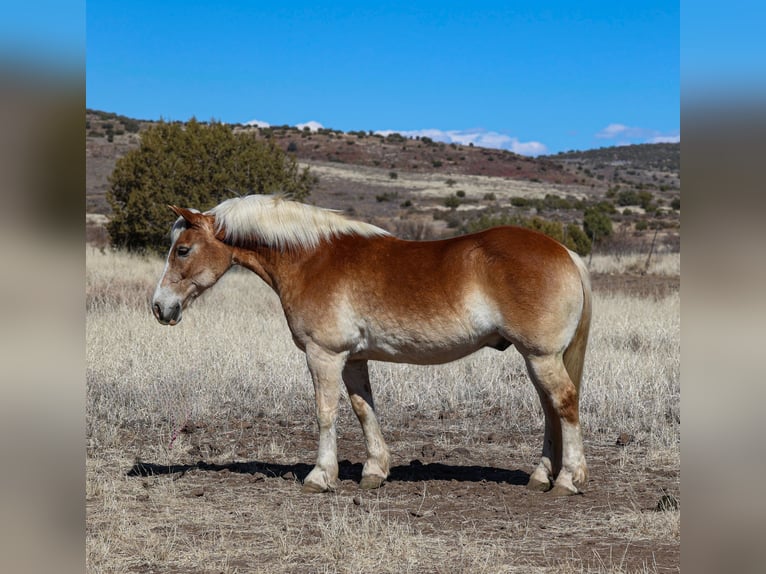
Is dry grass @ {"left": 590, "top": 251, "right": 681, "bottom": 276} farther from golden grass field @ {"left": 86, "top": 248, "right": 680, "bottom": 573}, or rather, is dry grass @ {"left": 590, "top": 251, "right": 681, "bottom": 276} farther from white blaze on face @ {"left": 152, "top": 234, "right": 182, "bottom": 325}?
white blaze on face @ {"left": 152, "top": 234, "right": 182, "bottom": 325}

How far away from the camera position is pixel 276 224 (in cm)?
636

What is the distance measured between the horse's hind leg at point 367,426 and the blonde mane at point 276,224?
1.07 meters

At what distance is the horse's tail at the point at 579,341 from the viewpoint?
591cm

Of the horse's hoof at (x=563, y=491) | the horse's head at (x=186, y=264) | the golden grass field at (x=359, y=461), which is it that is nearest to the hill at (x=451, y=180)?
the golden grass field at (x=359, y=461)

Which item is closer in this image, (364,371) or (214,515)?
(214,515)

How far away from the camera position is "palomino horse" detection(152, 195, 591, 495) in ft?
18.9

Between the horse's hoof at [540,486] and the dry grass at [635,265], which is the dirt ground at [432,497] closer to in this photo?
the horse's hoof at [540,486]

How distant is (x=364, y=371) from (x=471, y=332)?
1.13m

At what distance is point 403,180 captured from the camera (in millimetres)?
70688

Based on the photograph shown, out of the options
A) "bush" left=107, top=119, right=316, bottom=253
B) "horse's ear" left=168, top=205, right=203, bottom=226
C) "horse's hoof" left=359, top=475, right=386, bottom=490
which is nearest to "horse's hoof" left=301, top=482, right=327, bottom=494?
"horse's hoof" left=359, top=475, right=386, bottom=490

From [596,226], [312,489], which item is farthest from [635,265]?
[312,489]
